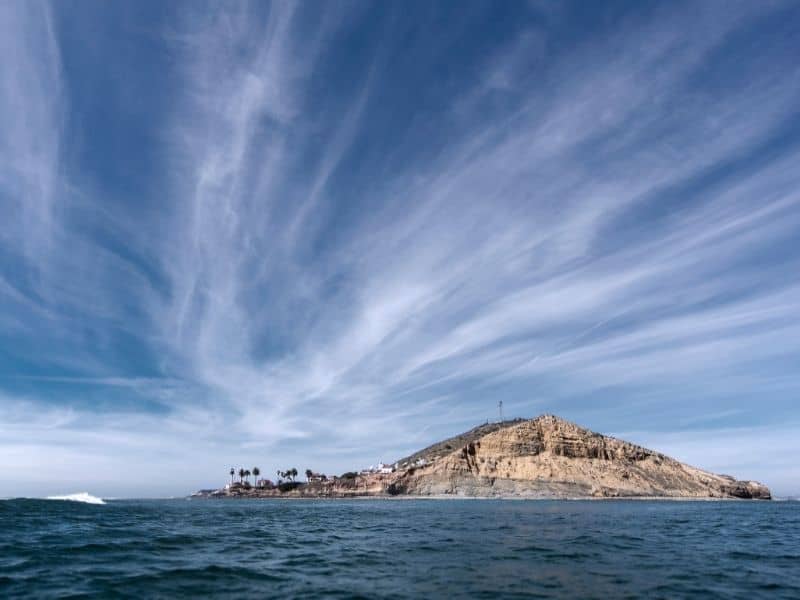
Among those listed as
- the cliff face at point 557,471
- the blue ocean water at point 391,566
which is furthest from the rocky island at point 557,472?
the blue ocean water at point 391,566

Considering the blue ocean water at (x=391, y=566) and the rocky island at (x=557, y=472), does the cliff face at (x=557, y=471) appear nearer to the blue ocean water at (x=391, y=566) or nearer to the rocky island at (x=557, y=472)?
the rocky island at (x=557, y=472)

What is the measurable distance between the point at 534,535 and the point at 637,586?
17.8m

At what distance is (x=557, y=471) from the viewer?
17662cm

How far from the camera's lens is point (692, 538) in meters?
32.5

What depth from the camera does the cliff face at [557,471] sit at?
172m

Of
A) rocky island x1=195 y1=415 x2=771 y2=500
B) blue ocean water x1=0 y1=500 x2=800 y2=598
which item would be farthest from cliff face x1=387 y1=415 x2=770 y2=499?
blue ocean water x1=0 y1=500 x2=800 y2=598

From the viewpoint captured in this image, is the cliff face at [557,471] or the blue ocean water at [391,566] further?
the cliff face at [557,471]

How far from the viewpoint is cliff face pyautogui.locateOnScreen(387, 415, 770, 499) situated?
17200 cm

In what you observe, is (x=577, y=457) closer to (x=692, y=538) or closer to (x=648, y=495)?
(x=648, y=495)

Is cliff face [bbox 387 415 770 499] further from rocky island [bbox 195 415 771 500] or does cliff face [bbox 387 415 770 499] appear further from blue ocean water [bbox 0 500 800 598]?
blue ocean water [bbox 0 500 800 598]

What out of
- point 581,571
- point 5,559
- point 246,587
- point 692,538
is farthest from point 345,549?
point 692,538

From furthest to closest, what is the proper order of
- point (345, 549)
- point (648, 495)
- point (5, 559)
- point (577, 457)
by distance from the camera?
point (577, 457) → point (648, 495) → point (345, 549) → point (5, 559)

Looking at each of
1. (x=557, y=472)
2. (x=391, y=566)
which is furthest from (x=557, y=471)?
(x=391, y=566)

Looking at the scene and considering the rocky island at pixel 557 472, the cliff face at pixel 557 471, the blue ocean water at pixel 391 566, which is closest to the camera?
the blue ocean water at pixel 391 566
